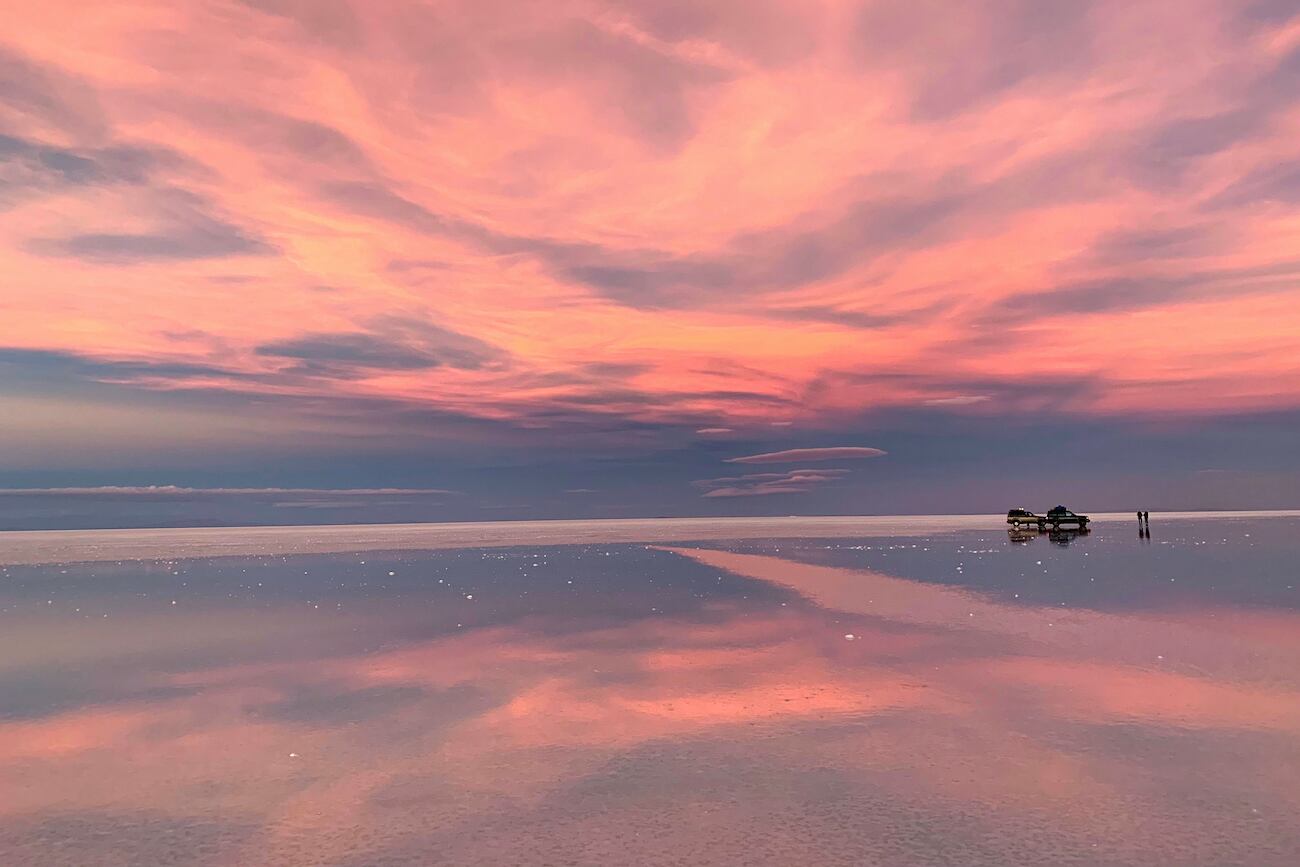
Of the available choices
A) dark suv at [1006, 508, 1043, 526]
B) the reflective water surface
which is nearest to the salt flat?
dark suv at [1006, 508, 1043, 526]

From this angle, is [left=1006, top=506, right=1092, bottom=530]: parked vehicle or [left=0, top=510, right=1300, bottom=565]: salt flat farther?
[left=1006, top=506, right=1092, bottom=530]: parked vehicle

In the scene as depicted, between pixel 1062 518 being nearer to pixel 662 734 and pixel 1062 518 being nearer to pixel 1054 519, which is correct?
pixel 1054 519

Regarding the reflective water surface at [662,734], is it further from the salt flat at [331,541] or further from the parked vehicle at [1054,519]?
the parked vehicle at [1054,519]

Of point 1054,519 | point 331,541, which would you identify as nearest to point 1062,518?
point 1054,519

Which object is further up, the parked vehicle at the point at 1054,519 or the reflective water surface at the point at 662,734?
the parked vehicle at the point at 1054,519

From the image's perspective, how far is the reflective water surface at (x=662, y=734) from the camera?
8133 millimetres

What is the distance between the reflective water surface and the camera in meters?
8.13

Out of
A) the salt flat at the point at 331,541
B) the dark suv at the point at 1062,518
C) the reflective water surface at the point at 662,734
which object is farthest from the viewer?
the dark suv at the point at 1062,518

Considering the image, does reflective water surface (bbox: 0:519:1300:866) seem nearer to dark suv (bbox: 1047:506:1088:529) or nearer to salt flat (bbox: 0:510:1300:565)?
salt flat (bbox: 0:510:1300:565)

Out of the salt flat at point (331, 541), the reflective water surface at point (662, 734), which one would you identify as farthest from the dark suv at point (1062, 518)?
the reflective water surface at point (662, 734)

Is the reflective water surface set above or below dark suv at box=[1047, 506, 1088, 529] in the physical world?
below

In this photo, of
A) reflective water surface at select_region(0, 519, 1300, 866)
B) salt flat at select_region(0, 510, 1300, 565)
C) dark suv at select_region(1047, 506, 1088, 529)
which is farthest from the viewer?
dark suv at select_region(1047, 506, 1088, 529)

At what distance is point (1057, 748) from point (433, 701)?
9.12 metres

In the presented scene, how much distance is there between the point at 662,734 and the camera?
38.4ft
